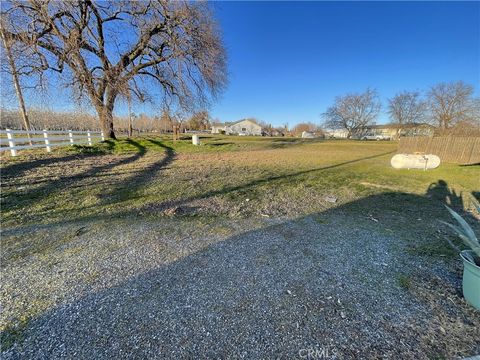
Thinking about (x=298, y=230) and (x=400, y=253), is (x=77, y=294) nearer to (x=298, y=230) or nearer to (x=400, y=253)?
(x=298, y=230)

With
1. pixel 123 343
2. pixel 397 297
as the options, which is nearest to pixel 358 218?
pixel 397 297

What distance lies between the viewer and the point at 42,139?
1012 cm

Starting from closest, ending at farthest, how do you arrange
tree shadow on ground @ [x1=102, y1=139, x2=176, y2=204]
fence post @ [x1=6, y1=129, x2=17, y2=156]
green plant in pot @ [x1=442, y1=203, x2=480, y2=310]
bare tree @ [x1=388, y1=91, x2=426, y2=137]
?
1. green plant in pot @ [x1=442, y1=203, x2=480, y2=310]
2. tree shadow on ground @ [x1=102, y1=139, x2=176, y2=204]
3. fence post @ [x1=6, y1=129, x2=17, y2=156]
4. bare tree @ [x1=388, y1=91, x2=426, y2=137]

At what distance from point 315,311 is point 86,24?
50.8 feet

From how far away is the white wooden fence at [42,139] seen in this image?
879 centimetres

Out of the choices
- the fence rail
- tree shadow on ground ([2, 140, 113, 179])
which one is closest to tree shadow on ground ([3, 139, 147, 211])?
tree shadow on ground ([2, 140, 113, 179])

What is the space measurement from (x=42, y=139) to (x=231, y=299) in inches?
494

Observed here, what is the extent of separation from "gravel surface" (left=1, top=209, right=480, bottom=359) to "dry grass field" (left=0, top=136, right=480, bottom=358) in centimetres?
1

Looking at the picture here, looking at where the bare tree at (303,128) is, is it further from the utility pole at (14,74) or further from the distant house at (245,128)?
the utility pole at (14,74)

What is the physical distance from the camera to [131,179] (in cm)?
698

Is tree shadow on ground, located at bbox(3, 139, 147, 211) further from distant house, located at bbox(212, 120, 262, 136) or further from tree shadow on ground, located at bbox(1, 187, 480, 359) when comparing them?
distant house, located at bbox(212, 120, 262, 136)

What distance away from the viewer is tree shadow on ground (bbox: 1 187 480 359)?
165 cm

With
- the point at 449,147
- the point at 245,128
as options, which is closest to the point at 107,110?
the point at 449,147

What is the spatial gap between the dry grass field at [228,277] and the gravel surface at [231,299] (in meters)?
0.01
